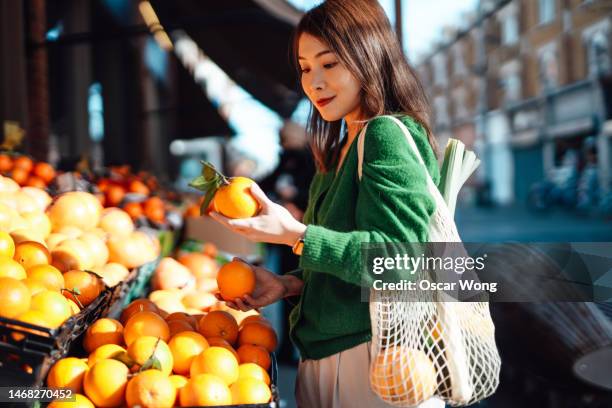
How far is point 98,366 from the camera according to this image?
1501mm

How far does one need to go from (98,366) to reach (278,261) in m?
3.85

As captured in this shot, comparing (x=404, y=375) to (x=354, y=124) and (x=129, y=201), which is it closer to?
(x=354, y=124)

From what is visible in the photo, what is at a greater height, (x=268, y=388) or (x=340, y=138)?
(x=340, y=138)

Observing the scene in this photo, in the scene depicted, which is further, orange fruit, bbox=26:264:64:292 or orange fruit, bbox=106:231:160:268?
orange fruit, bbox=106:231:160:268

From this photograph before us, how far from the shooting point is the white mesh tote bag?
140 centimetres

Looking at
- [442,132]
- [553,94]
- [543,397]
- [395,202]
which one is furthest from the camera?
[442,132]

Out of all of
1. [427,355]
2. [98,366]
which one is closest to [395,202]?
[427,355]

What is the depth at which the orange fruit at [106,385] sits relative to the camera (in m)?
1.46

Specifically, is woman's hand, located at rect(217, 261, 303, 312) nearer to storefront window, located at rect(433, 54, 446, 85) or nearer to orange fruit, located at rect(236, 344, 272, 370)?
orange fruit, located at rect(236, 344, 272, 370)

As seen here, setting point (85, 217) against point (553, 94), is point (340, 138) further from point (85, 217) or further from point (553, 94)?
point (553, 94)

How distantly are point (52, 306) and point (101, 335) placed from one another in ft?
0.67

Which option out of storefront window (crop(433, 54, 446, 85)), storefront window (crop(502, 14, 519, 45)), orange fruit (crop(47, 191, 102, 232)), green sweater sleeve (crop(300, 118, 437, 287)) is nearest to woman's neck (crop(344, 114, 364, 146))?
green sweater sleeve (crop(300, 118, 437, 287))

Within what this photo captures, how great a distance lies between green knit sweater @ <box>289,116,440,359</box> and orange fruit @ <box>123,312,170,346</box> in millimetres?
446

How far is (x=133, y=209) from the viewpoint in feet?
11.9
